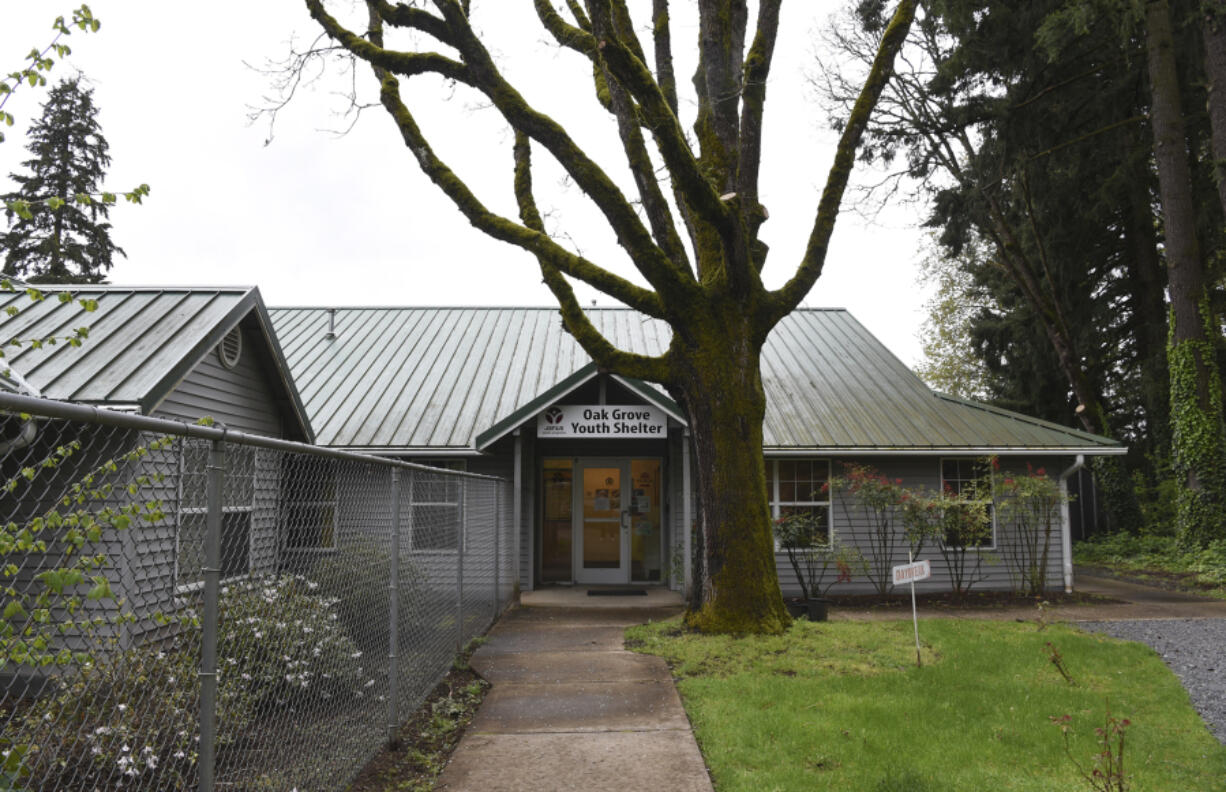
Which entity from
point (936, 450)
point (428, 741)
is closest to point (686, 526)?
point (936, 450)

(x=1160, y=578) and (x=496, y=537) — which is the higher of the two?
(x=496, y=537)

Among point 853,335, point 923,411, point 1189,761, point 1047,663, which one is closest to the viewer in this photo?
point 1189,761

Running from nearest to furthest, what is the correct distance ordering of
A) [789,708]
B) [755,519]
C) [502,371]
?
[789,708] → [755,519] → [502,371]

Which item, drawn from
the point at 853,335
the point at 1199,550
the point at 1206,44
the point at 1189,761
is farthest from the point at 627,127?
the point at 1199,550

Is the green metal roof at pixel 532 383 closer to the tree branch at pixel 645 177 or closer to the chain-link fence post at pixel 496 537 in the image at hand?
the chain-link fence post at pixel 496 537

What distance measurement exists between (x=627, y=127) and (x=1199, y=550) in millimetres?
14158

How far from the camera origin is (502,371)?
1667cm

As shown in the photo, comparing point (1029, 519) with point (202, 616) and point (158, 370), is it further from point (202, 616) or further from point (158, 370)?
point (202, 616)

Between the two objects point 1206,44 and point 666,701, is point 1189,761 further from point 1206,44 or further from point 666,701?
point 1206,44

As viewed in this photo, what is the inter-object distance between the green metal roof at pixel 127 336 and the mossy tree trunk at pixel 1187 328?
16707mm

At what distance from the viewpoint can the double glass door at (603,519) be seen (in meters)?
15.2

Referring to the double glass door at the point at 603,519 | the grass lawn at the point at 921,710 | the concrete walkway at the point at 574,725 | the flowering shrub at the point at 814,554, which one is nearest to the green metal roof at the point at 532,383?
the flowering shrub at the point at 814,554

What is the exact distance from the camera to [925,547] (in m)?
14.1

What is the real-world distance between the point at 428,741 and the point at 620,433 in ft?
24.3
